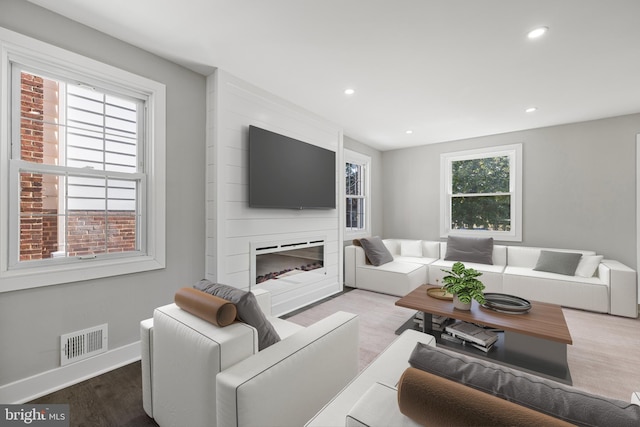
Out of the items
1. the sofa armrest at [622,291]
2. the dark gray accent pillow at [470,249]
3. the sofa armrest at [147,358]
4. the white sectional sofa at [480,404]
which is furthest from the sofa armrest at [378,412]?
the dark gray accent pillow at [470,249]

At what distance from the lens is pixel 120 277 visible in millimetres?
2242

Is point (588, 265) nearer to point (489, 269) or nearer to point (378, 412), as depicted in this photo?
point (489, 269)

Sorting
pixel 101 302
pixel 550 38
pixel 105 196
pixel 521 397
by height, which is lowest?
pixel 101 302

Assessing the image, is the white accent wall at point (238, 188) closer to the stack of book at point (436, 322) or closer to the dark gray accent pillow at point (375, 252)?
the dark gray accent pillow at point (375, 252)

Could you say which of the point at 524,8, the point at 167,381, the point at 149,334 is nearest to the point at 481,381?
the point at 167,381

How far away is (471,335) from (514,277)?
2.01 meters

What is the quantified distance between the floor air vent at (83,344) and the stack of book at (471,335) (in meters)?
2.72

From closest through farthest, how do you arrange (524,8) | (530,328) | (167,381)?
1. (167,381)
2. (524,8)
3. (530,328)

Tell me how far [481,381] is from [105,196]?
2.64 meters

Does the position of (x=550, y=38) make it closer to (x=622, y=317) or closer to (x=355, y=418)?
(x=355, y=418)

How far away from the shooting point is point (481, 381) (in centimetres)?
81

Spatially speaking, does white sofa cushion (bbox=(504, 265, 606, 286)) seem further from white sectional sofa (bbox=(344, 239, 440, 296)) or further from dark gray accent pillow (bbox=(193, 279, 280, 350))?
dark gray accent pillow (bbox=(193, 279, 280, 350))

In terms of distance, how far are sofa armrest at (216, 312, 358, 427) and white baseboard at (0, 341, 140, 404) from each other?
165 centimetres

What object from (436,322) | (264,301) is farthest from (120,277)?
(436,322)
